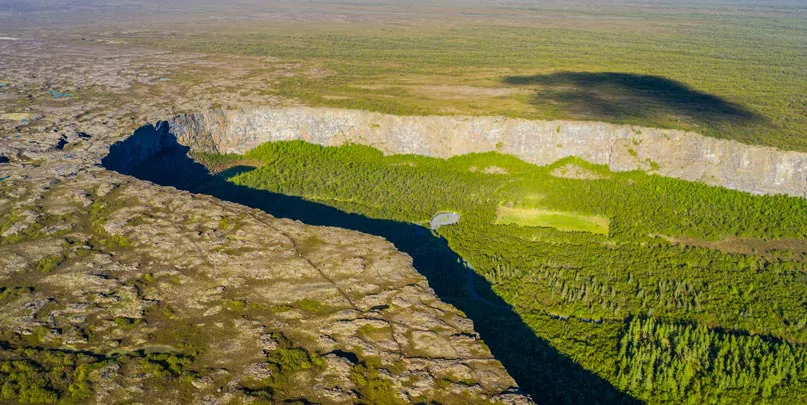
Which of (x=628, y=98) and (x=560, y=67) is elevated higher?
(x=560, y=67)

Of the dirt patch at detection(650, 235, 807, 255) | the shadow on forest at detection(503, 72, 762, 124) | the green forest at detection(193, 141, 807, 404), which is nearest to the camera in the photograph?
the green forest at detection(193, 141, 807, 404)

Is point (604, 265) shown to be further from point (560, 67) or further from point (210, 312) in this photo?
point (560, 67)

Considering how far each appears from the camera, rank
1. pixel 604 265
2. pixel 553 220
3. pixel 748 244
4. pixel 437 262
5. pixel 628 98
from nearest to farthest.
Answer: pixel 604 265
pixel 437 262
pixel 748 244
pixel 553 220
pixel 628 98

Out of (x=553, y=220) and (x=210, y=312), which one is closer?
(x=210, y=312)

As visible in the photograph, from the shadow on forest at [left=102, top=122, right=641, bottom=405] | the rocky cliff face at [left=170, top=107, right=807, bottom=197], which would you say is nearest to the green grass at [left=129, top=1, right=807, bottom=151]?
the rocky cliff face at [left=170, top=107, right=807, bottom=197]

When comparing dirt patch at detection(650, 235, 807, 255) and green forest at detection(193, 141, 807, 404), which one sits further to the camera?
dirt patch at detection(650, 235, 807, 255)

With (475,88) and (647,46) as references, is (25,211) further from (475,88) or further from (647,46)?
(647,46)

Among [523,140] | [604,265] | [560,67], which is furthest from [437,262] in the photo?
[560,67]

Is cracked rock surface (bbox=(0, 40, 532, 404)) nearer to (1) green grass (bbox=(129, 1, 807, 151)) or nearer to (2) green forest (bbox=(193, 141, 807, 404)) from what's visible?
(2) green forest (bbox=(193, 141, 807, 404))
